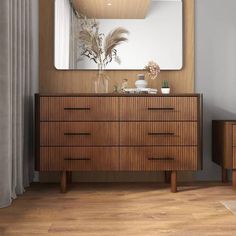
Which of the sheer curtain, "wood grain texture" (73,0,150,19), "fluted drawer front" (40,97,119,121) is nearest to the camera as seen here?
the sheer curtain

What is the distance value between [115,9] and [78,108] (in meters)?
0.96

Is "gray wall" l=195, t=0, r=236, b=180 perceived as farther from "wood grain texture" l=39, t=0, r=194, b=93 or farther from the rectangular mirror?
the rectangular mirror

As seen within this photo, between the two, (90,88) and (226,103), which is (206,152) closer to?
(226,103)

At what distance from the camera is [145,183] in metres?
3.27

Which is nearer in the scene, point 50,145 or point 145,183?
point 50,145

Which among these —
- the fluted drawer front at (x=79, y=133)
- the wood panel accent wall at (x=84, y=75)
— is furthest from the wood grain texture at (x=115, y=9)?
the fluted drawer front at (x=79, y=133)

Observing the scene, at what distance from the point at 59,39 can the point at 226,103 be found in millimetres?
1472

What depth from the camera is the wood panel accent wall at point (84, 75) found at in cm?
331

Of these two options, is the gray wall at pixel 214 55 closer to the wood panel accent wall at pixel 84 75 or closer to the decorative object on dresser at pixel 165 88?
the wood panel accent wall at pixel 84 75

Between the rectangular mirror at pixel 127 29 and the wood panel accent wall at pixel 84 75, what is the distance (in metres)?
0.05

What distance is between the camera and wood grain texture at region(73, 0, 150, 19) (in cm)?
326

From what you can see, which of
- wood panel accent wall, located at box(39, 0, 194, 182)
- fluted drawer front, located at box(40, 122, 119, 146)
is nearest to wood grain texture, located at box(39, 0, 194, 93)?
wood panel accent wall, located at box(39, 0, 194, 182)

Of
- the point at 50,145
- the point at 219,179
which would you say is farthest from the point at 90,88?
the point at 219,179

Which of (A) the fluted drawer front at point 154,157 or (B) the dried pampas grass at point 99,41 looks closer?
(A) the fluted drawer front at point 154,157
